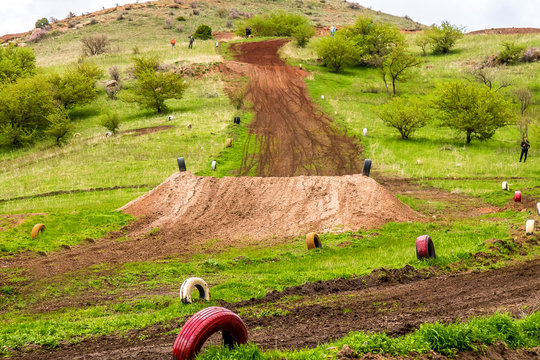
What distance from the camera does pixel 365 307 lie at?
12094 millimetres

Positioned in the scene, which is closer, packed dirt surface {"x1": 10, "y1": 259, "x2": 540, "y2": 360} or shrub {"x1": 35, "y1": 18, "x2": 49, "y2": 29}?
packed dirt surface {"x1": 10, "y1": 259, "x2": 540, "y2": 360}

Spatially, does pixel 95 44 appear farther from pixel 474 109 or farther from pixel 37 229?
pixel 37 229

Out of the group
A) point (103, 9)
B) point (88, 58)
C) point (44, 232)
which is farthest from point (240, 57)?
point (103, 9)

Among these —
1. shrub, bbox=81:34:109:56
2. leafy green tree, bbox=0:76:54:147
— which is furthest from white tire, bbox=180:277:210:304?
shrub, bbox=81:34:109:56

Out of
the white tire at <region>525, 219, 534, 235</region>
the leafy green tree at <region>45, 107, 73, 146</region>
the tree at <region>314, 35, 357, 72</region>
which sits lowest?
the white tire at <region>525, 219, 534, 235</region>

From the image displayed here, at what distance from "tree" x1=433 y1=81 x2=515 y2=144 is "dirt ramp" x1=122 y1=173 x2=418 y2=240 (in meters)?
Result: 18.6

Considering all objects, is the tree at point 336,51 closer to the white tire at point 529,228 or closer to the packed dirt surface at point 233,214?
the packed dirt surface at point 233,214

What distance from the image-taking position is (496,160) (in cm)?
3641

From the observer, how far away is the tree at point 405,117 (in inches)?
1647

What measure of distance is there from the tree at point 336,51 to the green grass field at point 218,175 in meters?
1.89

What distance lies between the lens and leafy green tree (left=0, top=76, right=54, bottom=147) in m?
46.8

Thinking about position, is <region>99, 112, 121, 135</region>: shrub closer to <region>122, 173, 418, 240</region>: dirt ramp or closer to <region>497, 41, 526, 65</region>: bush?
<region>122, 173, 418, 240</region>: dirt ramp

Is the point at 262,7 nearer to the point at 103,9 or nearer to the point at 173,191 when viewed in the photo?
the point at 103,9

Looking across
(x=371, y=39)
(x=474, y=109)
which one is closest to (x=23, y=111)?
(x=474, y=109)
